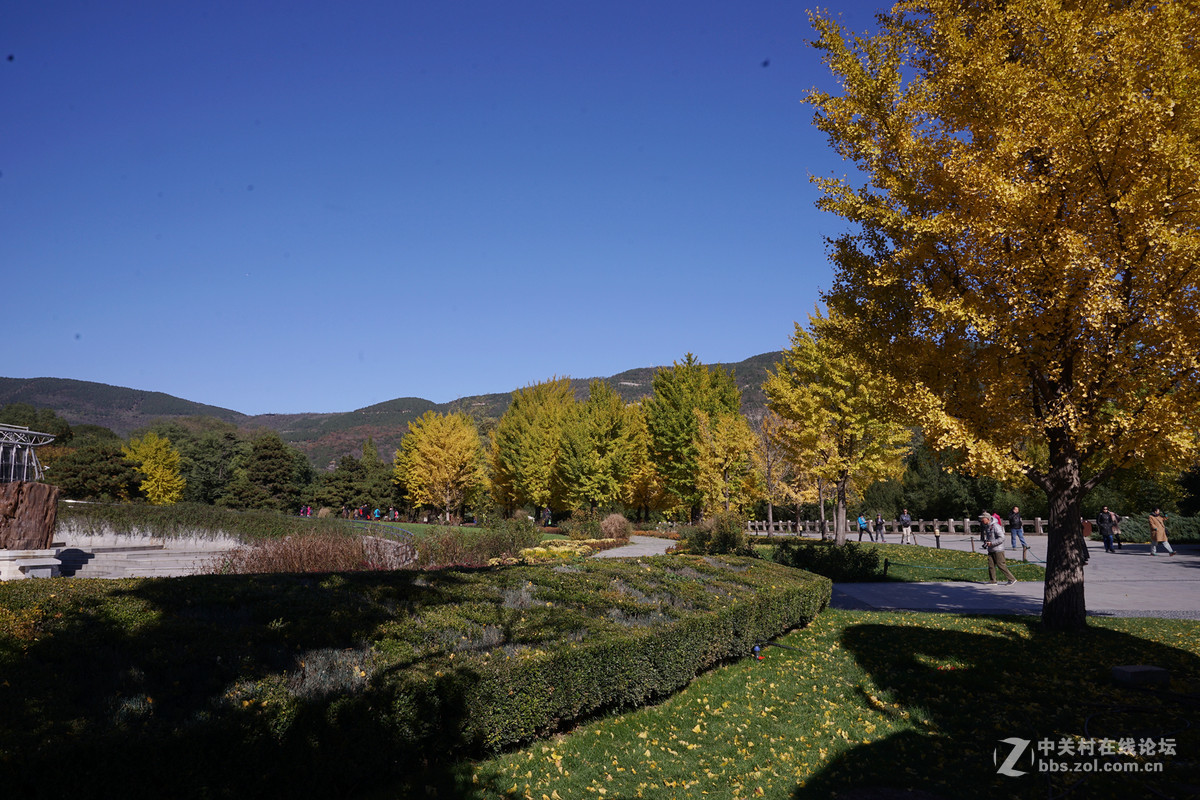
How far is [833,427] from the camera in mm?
23672

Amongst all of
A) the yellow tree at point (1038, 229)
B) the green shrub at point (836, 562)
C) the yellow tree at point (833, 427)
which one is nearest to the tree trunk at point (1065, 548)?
the yellow tree at point (1038, 229)

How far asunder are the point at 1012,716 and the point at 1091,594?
36.3 feet

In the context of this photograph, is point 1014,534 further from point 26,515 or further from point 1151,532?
point 26,515

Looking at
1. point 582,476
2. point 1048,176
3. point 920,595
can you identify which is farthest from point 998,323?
point 582,476

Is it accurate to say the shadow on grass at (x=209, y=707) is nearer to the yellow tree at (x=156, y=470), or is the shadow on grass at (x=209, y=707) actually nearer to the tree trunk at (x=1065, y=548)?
the tree trunk at (x=1065, y=548)

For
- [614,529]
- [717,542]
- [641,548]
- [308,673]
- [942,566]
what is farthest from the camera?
[614,529]

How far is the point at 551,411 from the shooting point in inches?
1730

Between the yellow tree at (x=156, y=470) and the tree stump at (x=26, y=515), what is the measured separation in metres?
41.7

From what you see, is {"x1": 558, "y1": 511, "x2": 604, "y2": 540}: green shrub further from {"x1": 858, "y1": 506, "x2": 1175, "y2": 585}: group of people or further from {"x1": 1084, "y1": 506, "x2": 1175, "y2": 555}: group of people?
{"x1": 1084, "y1": 506, "x2": 1175, "y2": 555}: group of people

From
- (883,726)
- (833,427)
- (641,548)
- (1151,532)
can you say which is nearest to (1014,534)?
(1151,532)

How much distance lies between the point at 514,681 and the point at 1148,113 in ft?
29.7

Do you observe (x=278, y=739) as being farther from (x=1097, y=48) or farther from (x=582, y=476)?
(x=582, y=476)

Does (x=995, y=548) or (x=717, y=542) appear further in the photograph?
(x=717, y=542)

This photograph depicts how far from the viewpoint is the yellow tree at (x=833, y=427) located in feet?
75.3
